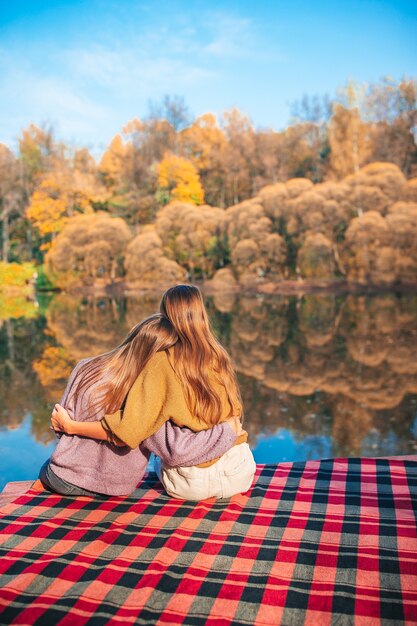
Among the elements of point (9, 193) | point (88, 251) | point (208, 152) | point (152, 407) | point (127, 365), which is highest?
point (208, 152)

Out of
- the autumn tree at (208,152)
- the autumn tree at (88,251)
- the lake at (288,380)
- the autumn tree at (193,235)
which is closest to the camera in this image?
the lake at (288,380)

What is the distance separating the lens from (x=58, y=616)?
144cm

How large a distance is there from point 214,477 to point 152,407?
0.37 m

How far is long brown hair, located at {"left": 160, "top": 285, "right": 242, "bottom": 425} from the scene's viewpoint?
2018mm

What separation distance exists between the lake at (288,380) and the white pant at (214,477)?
122 centimetres

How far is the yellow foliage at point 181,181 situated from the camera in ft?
93.1

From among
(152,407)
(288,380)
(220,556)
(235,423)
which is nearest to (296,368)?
(288,380)

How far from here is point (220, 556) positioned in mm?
1749

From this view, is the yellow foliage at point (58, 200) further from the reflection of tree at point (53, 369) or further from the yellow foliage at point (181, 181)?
the reflection of tree at point (53, 369)

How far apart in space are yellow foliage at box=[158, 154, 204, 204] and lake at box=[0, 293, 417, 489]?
17.9 m

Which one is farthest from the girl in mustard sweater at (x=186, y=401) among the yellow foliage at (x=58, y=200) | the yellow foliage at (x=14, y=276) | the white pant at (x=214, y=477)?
the yellow foliage at (x=58, y=200)

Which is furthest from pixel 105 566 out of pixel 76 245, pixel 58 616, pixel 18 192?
pixel 18 192

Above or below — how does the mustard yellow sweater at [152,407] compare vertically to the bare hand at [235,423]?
above

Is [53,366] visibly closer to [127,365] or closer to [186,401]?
[127,365]
